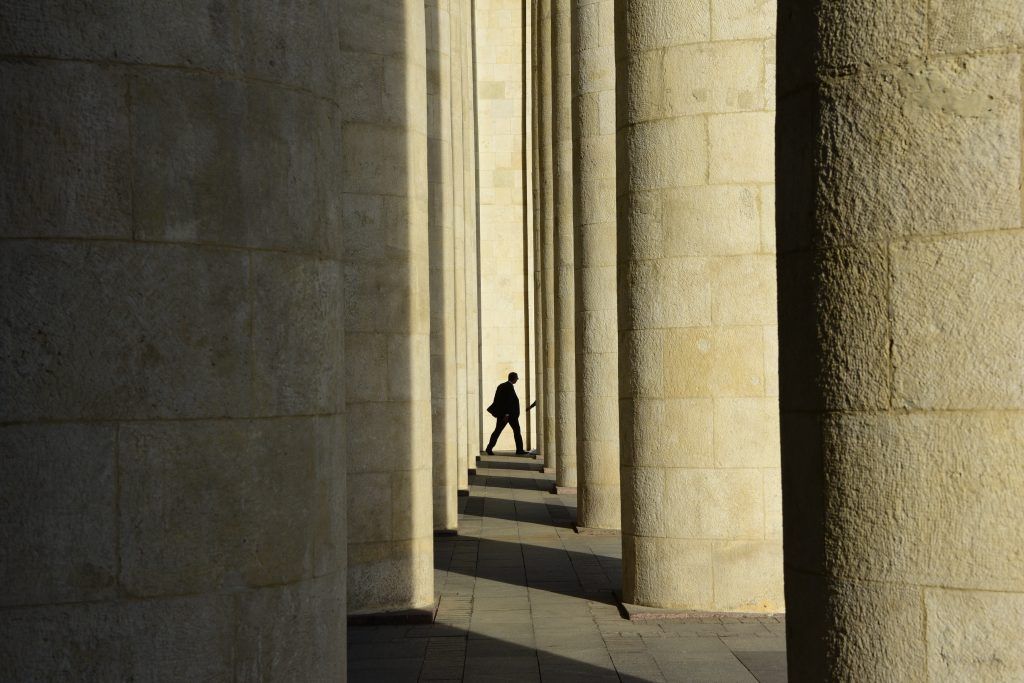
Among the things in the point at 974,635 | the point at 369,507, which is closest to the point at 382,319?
the point at 369,507

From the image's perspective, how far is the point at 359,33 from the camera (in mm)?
14766

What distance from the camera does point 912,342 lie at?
15.7ft

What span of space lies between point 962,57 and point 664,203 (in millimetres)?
9995

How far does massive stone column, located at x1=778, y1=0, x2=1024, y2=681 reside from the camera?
4629mm

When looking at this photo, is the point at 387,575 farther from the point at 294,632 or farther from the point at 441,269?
the point at 441,269

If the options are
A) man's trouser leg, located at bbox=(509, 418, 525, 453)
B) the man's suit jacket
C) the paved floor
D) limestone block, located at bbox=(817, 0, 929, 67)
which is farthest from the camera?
man's trouser leg, located at bbox=(509, 418, 525, 453)

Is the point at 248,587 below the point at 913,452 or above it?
below

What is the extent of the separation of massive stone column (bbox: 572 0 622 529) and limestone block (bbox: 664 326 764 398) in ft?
27.1

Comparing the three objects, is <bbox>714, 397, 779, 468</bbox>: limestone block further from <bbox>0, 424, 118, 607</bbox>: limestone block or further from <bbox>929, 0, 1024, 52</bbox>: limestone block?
<bbox>929, 0, 1024, 52</bbox>: limestone block

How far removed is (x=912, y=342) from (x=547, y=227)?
1306 inches

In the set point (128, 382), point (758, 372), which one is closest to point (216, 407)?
point (128, 382)

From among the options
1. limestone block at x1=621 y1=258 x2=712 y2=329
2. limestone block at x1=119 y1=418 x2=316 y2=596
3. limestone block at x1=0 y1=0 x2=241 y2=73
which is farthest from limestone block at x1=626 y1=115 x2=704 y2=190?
limestone block at x1=0 y1=0 x2=241 y2=73

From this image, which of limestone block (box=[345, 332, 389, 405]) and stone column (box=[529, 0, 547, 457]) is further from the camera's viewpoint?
stone column (box=[529, 0, 547, 457])

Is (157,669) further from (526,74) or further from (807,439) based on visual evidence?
(526,74)
